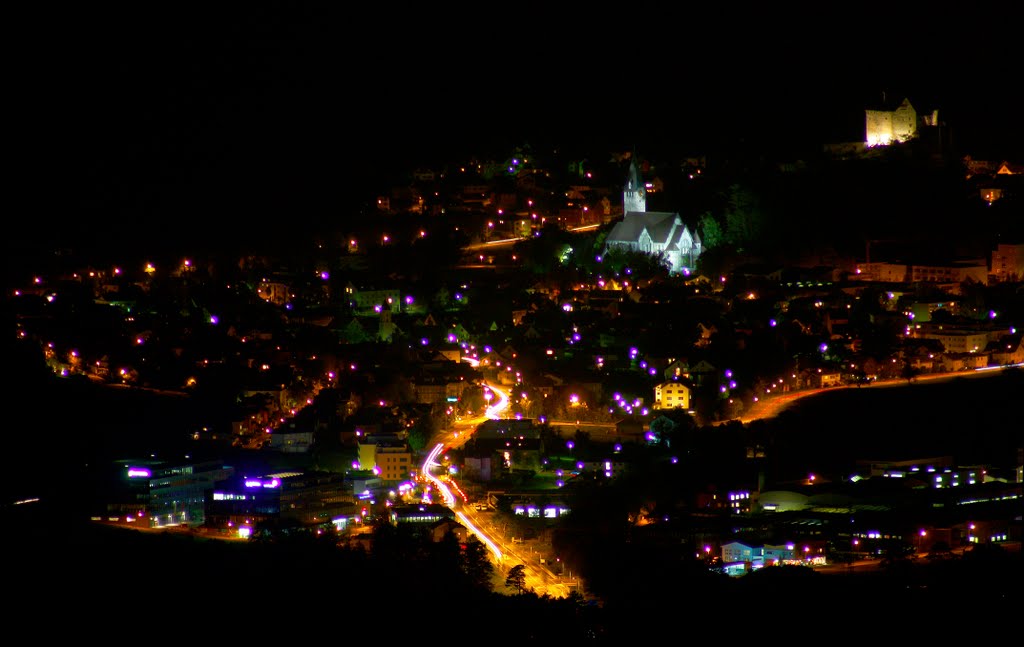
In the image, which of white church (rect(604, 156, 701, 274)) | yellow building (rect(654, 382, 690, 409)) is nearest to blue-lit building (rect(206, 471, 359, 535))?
yellow building (rect(654, 382, 690, 409))

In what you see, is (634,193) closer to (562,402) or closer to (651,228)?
(651,228)

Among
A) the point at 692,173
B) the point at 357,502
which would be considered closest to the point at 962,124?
the point at 692,173

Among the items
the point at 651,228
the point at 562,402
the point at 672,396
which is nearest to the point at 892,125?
the point at 651,228

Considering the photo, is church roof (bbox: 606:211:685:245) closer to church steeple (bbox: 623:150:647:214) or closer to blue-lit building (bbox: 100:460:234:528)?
church steeple (bbox: 623:150:647:214)

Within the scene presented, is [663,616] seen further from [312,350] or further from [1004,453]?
[312,350]

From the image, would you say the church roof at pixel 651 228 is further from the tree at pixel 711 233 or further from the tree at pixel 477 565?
the tree at pixel 477 565
